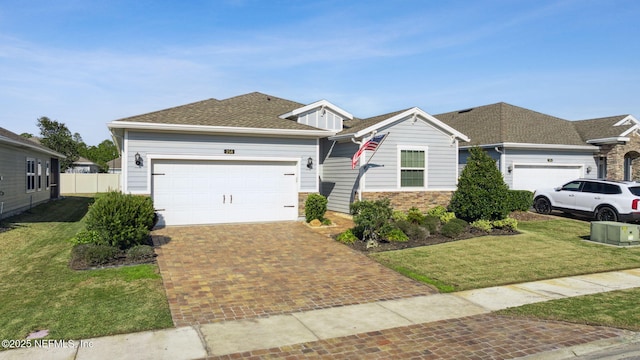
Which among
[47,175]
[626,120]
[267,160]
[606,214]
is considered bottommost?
[606,214]

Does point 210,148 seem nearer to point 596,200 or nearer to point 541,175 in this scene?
point 596,200

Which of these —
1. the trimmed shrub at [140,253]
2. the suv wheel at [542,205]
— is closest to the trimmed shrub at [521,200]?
the suv wheel at [542,205]

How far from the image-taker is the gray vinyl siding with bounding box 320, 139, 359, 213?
17.5 meters

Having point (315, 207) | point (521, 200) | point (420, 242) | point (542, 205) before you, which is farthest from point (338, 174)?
point (542, 205)

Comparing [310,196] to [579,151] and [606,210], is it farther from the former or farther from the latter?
[579,151]

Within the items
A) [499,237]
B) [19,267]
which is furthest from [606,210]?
[19,267]

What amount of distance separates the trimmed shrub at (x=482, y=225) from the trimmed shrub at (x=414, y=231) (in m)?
2.22

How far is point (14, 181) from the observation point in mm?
17797

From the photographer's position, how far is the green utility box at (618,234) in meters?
12.3

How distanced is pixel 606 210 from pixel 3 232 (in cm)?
2045

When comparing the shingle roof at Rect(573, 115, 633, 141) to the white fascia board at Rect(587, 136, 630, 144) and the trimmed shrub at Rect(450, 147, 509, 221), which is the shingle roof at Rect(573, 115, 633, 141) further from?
the trimmed shrub at Rect(450, 147, 509, 221)

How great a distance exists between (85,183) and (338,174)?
1242 inches

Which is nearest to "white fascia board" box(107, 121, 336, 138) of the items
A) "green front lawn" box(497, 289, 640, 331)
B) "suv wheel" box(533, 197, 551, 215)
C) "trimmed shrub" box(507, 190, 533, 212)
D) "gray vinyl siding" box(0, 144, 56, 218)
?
"gray vinyl siding" box(0, 144, 56, 218)

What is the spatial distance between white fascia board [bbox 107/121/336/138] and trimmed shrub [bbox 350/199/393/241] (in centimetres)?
458
